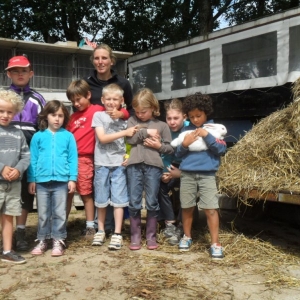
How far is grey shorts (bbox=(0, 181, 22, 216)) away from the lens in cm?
372

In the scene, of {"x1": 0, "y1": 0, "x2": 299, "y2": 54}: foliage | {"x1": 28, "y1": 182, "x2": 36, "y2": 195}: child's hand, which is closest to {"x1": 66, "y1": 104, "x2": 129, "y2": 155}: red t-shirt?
{"x1": 28, "y1": 182, "x2": 36, "y2": 195}: child's hand

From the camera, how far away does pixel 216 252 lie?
12.5ft

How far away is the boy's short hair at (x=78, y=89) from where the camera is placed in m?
4.30

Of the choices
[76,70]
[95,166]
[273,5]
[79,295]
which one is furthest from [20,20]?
[79,295]

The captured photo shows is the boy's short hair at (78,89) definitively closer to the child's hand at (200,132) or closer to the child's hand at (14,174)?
the child's hand at (14,174)

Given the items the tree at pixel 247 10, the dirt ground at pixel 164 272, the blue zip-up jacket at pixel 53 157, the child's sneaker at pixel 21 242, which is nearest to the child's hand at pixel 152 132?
the blue zip-up jacket at pixel 53 157

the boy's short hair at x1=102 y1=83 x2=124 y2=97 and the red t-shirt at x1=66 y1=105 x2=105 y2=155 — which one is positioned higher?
the boy's short hair at x1=102 y1=83 x2=124 y2=97

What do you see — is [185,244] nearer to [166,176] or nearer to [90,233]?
[166,176]

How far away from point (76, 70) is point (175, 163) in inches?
397

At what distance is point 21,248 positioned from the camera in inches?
163

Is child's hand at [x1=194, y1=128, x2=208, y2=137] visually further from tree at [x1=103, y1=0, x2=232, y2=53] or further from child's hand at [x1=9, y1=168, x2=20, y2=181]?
tree at [x1=103, y1=0, x2=232, y2=53]

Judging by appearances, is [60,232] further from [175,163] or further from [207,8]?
[207,8]

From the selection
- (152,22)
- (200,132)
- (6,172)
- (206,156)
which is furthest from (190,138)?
(152,22)

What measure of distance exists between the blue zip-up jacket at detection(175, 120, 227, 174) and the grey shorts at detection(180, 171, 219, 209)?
0.24 feet
